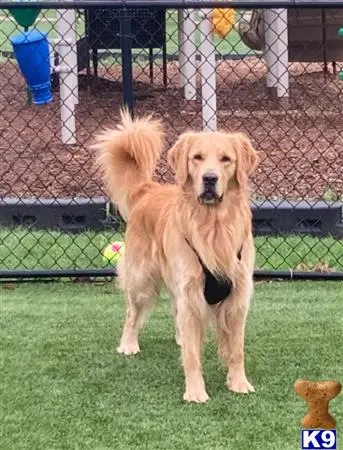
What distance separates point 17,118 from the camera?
368 inches

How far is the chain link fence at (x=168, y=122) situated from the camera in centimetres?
575

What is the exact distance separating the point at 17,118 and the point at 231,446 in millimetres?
6666

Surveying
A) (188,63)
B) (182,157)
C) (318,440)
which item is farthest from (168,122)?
(318,440)

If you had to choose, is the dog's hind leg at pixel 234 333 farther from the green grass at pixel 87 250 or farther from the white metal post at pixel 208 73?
the white metal post at pixel 208 73

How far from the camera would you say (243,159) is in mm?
3551

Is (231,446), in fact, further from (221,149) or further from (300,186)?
(300,186)

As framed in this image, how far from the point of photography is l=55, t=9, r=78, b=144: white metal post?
7.87 meters

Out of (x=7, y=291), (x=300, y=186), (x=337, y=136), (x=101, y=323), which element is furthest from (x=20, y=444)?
(x=337, y=136)

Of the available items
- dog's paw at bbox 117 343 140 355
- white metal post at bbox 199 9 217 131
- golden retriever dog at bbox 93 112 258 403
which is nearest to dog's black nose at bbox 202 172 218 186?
golden retriever dog at bbox 93 112 258 403

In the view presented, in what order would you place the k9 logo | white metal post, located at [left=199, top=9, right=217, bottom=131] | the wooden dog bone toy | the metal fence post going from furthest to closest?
white metal post, located at [left=199, top=9, right=217, bottom=131], the metal fence post, the wooden dog bone toy, the k9 logo

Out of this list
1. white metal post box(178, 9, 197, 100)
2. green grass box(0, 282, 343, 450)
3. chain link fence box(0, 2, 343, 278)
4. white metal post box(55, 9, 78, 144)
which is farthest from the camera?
white metal post box(178, 9, 197, 100)

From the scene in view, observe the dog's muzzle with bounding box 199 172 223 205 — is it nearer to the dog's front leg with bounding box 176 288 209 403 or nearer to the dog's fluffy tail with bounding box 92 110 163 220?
the dog's front leg with bounding box 176 288 209 403

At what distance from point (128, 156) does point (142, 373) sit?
3.36ft

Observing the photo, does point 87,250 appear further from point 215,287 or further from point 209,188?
point 209,188
